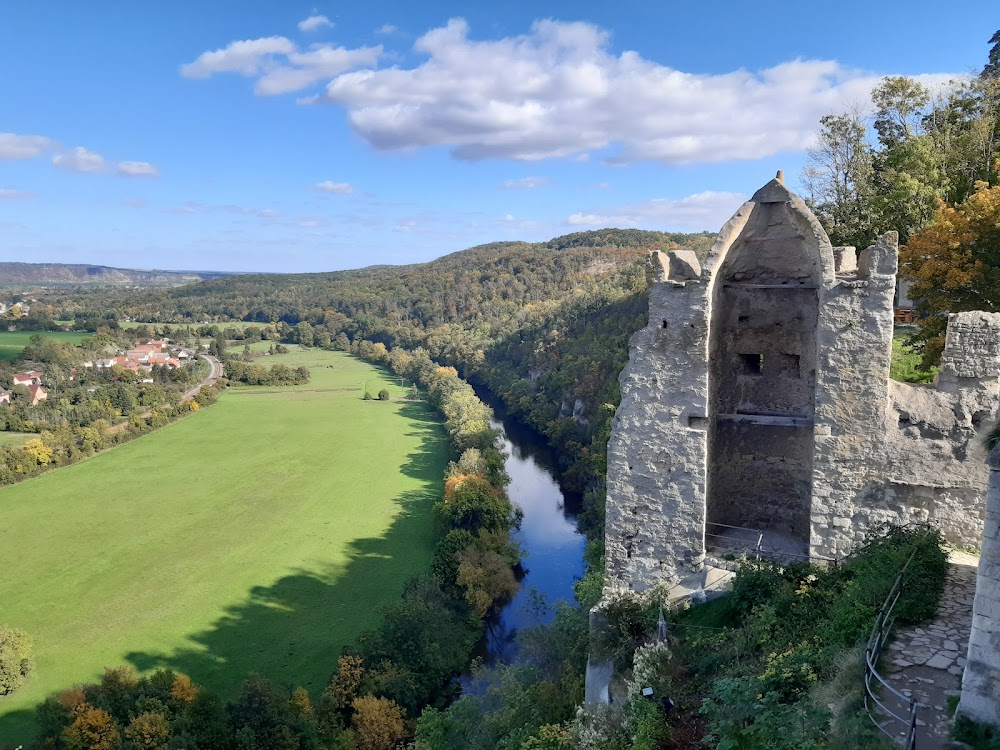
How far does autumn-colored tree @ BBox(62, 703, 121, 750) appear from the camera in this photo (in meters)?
19.1

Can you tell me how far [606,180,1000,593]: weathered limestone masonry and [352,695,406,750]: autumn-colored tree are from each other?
46.4ft

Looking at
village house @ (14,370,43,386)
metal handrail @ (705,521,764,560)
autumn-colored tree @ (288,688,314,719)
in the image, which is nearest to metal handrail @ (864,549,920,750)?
metal handrail @ (705,521,764,560)

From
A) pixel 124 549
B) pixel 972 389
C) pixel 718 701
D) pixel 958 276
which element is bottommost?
pixel 124 549

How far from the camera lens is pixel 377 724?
2095cm

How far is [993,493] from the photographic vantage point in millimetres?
5805

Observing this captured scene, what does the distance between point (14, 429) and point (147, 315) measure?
9154cm

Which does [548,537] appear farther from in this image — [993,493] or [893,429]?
[993,493]

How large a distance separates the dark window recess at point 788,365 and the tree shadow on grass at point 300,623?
20.8 metres

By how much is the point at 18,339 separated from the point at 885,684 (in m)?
118

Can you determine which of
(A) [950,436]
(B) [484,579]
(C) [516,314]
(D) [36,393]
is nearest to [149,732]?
(B) [484,579]

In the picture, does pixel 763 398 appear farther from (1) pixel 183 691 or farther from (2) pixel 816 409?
(1) pixel 183 691

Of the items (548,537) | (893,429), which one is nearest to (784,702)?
(893,429)

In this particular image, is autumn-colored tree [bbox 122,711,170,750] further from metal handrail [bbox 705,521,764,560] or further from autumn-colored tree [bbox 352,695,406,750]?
metal handrail [bbox 705,521,764,560]

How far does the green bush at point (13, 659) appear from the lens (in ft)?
84.6
